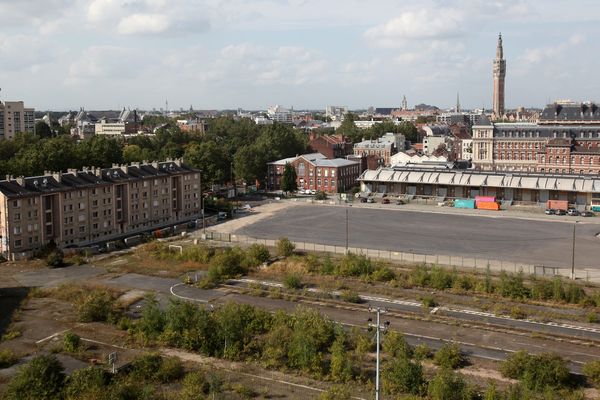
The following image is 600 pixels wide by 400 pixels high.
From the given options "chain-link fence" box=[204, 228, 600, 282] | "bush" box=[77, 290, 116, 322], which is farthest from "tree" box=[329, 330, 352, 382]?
"chain-link fence" box=[204, 228, 600, 282]

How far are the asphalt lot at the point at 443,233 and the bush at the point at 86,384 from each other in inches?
970

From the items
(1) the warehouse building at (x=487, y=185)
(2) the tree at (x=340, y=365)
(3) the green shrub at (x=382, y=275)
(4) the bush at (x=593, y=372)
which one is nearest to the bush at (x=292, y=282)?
(3) the green shrub at (x=382, y=275)

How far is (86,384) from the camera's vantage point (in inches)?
709

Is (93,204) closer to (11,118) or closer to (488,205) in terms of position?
(488,205)

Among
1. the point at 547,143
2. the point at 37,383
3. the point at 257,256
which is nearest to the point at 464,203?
the point at 547,143

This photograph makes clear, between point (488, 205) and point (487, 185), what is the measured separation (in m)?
3.01

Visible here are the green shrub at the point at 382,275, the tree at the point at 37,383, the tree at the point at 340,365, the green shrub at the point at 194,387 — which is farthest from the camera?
the green shrub at the point at 382,275

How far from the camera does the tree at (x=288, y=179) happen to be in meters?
66.4

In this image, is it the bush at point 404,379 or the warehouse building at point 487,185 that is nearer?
the bush at point 404,379

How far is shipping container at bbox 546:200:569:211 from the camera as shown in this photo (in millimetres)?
54344

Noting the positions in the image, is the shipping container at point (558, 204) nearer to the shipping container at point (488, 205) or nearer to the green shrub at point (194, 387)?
the shipping container at point (488, 205)

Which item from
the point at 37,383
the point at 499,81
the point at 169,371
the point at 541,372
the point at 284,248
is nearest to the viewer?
the point at 37,383

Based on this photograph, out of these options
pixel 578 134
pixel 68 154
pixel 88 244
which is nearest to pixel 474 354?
pixel 88 244

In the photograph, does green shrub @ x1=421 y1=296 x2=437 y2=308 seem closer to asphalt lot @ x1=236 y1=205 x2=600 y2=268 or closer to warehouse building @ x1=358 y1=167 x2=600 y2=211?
asphalt lot @ x1=236 y1=205 x2=600 y2=268
